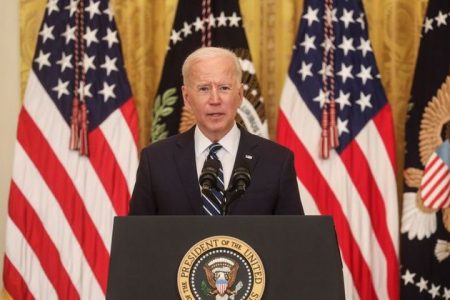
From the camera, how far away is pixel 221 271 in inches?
73.2

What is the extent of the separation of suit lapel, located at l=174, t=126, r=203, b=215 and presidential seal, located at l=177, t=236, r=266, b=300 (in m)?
0.60

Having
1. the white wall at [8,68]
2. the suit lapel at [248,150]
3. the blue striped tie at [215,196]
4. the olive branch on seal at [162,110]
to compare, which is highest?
the white wall at [8,68]

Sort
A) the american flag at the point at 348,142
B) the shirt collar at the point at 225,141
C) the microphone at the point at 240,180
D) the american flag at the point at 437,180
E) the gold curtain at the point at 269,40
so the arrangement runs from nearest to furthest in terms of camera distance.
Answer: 1. the microphone at the point at 240,180
2. the shirt collar at the point at 225,141
3. the american flag at the point at 437,180
4. the american flag at the point at 348,142
5. the gold curtain at the point at 269,40

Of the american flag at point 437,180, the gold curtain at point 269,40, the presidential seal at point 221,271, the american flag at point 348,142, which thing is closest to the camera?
the presidential seal at point 221,271

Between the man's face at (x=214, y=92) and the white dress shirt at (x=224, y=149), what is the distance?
42mm

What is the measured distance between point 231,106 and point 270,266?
861 millimetres

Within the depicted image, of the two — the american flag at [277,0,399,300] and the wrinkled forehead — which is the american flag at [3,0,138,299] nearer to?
the american flag at [277,0,399,300]

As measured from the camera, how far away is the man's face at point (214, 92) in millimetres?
2562

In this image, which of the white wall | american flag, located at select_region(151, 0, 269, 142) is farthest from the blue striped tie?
the white wall

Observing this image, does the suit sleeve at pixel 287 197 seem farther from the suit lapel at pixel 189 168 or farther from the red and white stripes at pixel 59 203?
the red and white stripes at pixel 59 203

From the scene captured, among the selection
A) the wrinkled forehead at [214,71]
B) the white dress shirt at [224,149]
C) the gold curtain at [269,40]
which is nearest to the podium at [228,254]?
the white dress shirt at [224,149]

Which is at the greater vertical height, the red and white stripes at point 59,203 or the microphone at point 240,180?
the red and white stripes at point 59,203

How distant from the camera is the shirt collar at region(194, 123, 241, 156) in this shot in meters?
2.63

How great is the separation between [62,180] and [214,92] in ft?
7.85
